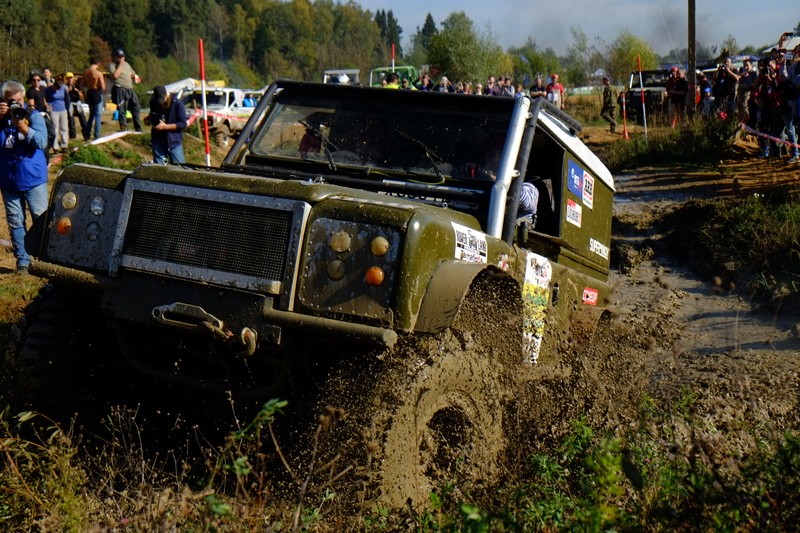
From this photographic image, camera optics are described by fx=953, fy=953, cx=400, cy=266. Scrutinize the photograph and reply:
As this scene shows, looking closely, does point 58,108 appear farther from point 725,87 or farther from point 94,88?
point 725,87

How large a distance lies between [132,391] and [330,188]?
1740mm

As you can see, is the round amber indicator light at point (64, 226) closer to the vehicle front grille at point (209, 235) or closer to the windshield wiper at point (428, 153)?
the vehicle front grille at point (209, 235)

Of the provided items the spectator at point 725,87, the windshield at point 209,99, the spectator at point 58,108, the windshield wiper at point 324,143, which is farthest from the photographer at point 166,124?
the windshield at point 209,99

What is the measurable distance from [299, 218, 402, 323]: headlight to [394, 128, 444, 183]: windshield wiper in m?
1.25

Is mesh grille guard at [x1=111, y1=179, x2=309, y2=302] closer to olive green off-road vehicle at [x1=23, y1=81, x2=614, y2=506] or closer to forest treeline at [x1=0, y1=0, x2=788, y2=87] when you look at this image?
olive green off-road vehicle at [x1=23, y1=81, x2=614, y2=506]

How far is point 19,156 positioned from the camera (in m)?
8.52

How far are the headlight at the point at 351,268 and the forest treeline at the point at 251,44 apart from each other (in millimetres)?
20873

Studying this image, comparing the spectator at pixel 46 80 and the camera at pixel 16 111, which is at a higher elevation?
the spectator at pixel 46 80

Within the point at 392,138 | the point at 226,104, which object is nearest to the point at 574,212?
the point at 392,138

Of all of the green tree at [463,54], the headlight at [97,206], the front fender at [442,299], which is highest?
the green tree at [463,54]

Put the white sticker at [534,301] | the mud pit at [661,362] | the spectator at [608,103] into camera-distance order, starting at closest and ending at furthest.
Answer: the mud pit at [661,362]
the white sticker at [534,301]
the spectator at [608,103]

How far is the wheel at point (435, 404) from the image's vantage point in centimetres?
389

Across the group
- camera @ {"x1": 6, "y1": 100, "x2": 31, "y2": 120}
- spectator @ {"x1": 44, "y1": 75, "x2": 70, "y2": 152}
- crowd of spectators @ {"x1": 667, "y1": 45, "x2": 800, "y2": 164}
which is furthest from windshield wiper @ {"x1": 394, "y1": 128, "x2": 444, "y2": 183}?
spectator @ {"x1": 44, "y1": 75, "x2": 70, "y2": 152}

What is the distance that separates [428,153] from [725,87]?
49.8 feet
